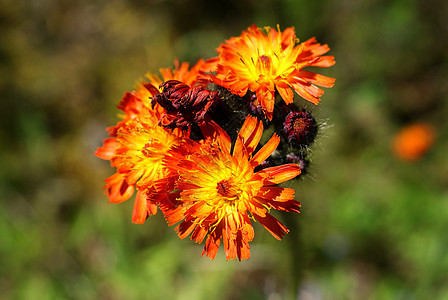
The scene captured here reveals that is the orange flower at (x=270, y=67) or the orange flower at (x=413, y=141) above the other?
the orange flower at (x=413, y=141)

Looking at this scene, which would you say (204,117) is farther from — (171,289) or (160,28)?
(160,28)

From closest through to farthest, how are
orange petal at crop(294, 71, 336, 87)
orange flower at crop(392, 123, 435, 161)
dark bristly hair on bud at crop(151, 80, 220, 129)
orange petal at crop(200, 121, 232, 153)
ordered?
dark bristly hair on bud at crop(151, 80, 220, 129) < orange petal at crop(200, 121, 232, 153) < orange petal at crop(294, 71, 336, 87) < orange flower at crop(392, 123, 435, 161)

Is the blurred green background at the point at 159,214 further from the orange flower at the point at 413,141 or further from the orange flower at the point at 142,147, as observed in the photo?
the orange flower at the point at 142,147

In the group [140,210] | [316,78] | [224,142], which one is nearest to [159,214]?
[140,210]

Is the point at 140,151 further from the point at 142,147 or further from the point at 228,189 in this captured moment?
the point at 228,189

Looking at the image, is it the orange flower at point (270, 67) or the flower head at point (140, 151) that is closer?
the orange flower at point (270, 67)

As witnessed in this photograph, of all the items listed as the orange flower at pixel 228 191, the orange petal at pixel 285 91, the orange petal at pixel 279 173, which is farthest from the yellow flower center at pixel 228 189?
the orange petal at pixel 285 91

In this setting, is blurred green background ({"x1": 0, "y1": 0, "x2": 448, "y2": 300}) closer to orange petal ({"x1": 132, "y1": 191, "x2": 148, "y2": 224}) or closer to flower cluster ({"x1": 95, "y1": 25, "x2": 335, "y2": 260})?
flower cluster ({"x1": 95, "y1": 25, "x2": 335, "y2": 260})

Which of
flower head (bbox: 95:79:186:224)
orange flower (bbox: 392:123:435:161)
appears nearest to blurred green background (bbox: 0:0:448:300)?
orange flower (bbox: 392:123:435:161)
